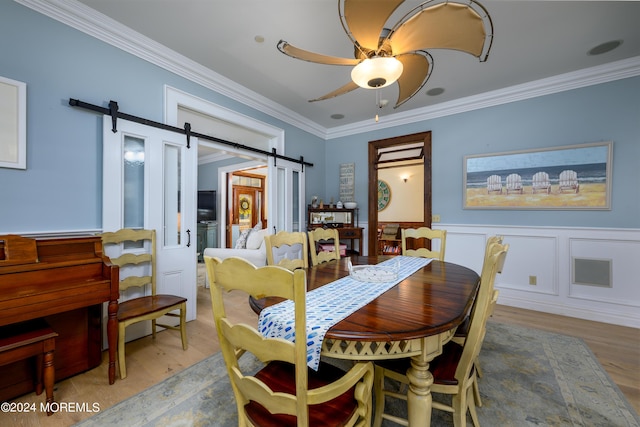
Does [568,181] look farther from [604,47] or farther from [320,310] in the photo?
[320,310]

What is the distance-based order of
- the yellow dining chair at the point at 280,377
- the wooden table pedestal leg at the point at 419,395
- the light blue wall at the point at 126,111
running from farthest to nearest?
the light blue wall at the point at 126,111
the wooden table pedestal leg at the point at 419,395
the yellow dining chair at the point at 280,377

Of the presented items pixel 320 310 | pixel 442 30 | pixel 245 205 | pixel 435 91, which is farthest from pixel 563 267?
pixel 245 205

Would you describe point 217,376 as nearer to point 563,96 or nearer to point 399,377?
point 399,377

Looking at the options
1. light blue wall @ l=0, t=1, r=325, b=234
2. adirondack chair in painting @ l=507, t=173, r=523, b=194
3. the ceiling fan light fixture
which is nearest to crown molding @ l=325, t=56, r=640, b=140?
adirondack chair in painting @ l=507, t=173, r=523, b=194

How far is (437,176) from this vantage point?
3.85m

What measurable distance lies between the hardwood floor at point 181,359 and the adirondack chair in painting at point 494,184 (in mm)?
1511

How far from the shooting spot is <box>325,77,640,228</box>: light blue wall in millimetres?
2744

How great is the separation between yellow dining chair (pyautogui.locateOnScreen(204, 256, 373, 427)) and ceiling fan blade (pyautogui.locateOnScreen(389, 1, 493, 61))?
1539 mm

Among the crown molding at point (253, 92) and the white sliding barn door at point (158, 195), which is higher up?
the crown molding at point (253, 92)

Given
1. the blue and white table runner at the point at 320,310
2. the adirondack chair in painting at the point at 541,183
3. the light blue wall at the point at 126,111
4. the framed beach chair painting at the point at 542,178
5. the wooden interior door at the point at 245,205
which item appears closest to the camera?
the blue and white table runner at the point at 320,310

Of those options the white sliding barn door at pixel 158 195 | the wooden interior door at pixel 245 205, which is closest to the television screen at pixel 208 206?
the wooden interior door at pixel 245 205

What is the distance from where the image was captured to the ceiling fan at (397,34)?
1392 millimetres

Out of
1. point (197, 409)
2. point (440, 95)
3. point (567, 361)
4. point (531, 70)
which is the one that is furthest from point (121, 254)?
point (531, 70)

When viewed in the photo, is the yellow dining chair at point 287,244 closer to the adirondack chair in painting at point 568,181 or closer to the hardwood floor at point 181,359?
the hardwood floor at point 181,359
